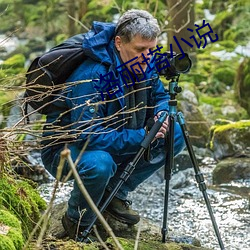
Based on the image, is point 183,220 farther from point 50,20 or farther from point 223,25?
point 50,20

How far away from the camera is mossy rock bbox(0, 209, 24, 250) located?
2.33 meters

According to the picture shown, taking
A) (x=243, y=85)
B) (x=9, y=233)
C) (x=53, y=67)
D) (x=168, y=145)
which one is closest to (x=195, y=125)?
(x=243, y=85)

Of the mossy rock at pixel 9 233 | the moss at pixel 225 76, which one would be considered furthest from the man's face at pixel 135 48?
the moss at pixel 225 76

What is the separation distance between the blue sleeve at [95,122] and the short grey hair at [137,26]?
9.5 inches

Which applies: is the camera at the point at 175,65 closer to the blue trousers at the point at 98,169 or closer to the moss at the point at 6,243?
the blue trousers at the point at 98,169

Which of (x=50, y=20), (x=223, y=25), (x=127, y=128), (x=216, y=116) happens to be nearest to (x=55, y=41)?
(x=50, y=20)

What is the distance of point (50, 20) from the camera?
1525 centimetres

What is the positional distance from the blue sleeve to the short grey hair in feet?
0.79

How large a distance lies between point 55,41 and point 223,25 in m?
4.02

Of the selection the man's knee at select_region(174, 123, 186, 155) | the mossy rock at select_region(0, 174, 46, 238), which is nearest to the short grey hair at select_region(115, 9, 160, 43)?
the man's knee at select_region(174, 123, 186, 155)

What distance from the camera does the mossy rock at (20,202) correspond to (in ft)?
9.91

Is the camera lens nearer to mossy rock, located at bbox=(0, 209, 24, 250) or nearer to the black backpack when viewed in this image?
the black backpack

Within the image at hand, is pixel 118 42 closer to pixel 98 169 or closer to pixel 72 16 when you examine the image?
pixel 98 169

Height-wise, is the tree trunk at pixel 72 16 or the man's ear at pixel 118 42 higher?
the man's ear at pixel 118 42
